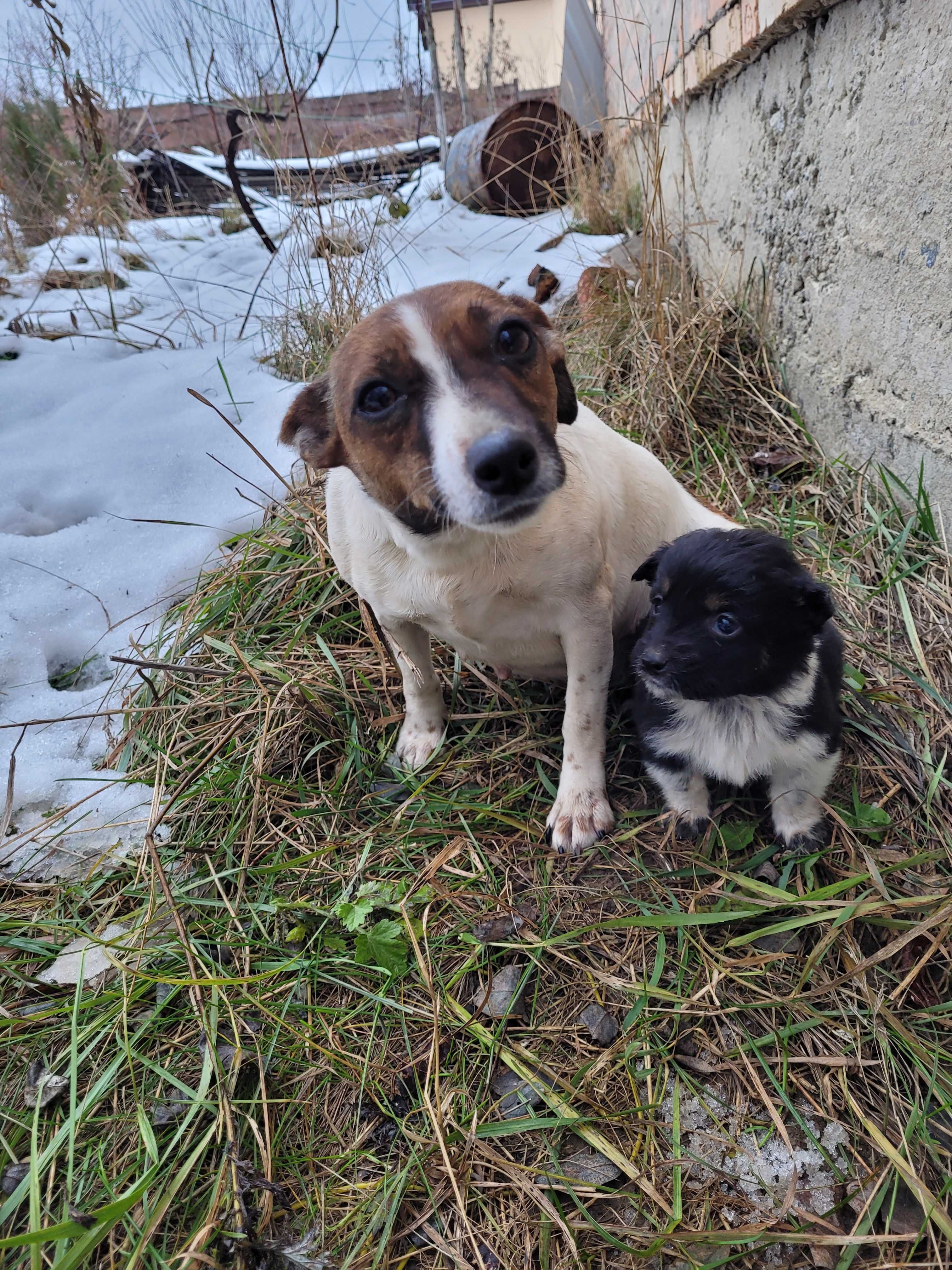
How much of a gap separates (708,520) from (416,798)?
151cm

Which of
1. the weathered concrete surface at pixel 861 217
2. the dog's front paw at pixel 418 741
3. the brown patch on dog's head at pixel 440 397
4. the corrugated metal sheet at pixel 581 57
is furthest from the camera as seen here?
the corrugated metal sheet at pixel 581 57

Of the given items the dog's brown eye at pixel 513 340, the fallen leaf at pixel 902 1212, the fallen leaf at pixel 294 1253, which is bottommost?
the fallen leaf at pixel 902 1212

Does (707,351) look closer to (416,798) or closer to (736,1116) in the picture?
(416,798)

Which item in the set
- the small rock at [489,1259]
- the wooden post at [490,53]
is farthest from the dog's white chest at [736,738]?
the wooden post at [490,53]

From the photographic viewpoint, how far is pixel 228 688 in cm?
275

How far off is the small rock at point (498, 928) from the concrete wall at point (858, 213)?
1.99m

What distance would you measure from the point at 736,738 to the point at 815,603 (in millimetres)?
440

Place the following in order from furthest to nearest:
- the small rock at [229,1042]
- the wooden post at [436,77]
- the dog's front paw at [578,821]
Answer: the wooden post at [436,77] < the dog's front paw at [578,821] < the small rock at [229,1042]

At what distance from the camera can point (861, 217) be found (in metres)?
2.75

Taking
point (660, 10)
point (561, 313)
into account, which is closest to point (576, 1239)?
point (561, 313)

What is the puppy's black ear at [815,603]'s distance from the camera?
6.12 feet

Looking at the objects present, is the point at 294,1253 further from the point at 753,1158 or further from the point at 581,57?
the point at 581,57

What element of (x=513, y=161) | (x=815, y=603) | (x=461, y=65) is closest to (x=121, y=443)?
(x=815, y=603)

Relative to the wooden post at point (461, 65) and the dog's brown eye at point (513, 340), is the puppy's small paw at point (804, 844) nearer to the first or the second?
the dog's brown eye at point (513, 340)
